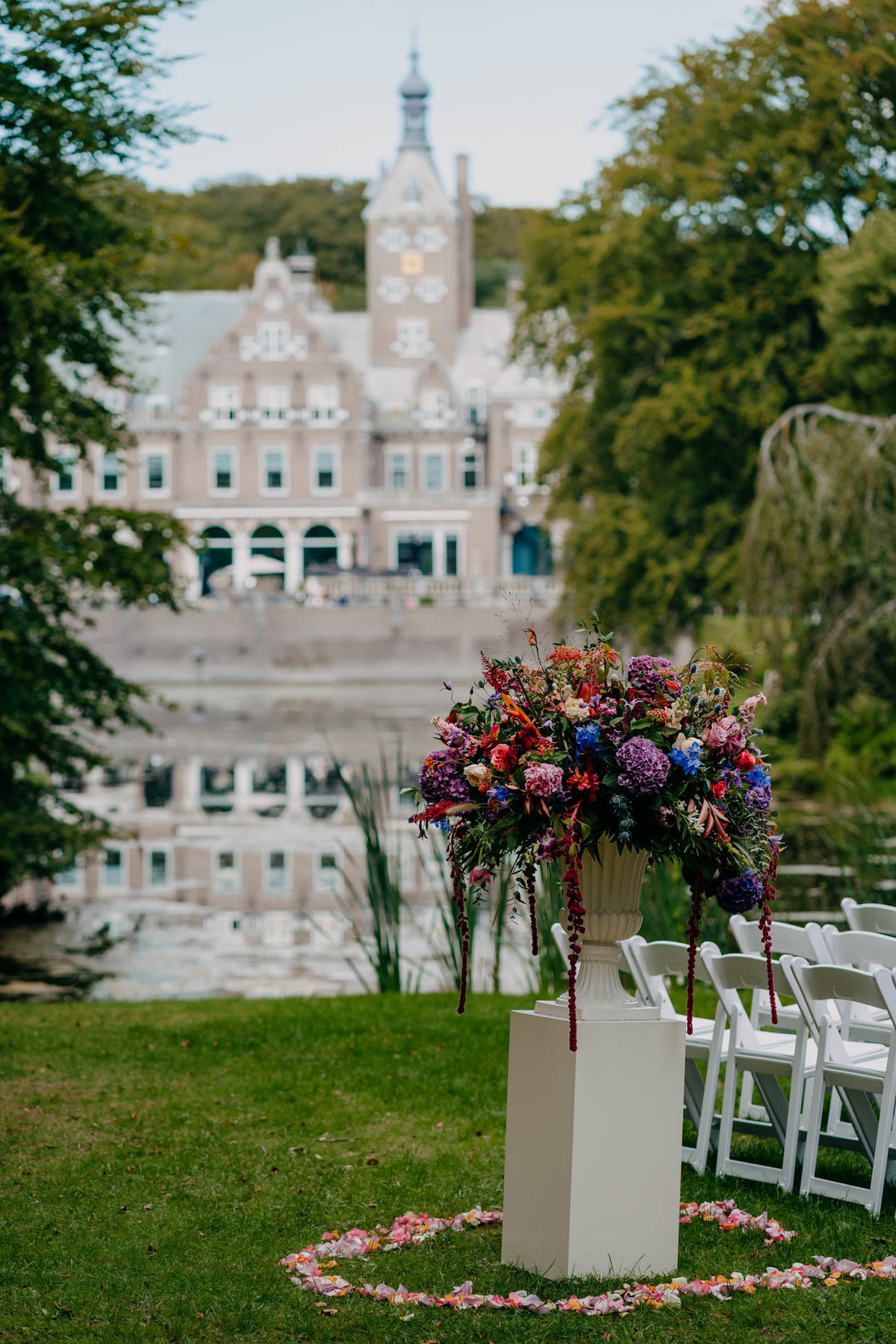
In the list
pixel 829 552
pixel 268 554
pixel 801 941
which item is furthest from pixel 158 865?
pixel 268 554

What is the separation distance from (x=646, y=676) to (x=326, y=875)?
11.5 meters

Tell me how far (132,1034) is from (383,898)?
1.64 meters

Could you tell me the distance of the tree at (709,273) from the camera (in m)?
23.2

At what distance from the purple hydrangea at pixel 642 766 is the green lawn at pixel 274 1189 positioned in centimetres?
107

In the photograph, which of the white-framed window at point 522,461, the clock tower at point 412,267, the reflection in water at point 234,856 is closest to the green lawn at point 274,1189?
the reflection in water at point 234,856

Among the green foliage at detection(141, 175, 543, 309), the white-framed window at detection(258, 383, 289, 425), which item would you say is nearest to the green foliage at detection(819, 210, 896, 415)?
the white-framed window at detection(258, 383, 289, 425)

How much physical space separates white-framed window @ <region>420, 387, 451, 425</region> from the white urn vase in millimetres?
57090

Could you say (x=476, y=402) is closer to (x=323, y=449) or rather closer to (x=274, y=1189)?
(x=323, y=449)

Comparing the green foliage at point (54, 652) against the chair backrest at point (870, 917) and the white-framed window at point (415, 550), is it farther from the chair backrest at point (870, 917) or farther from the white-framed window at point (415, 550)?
the white-framed window at point (415, 550)

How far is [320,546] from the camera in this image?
196 feet

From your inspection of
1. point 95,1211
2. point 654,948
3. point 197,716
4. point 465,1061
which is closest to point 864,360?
point 465,1061

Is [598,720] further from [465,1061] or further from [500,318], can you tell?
[500,318]

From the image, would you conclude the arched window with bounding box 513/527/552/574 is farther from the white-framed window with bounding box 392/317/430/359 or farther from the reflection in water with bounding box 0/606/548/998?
the reflection in water with bounding box 0/606/548/998

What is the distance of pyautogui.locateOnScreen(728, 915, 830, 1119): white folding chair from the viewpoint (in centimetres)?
591
